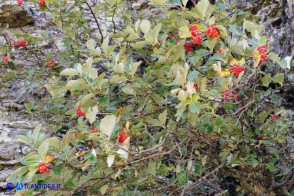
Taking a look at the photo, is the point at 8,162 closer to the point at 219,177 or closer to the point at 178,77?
the point at 219,177

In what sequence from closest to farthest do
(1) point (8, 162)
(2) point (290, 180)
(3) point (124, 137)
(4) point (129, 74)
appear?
Result: (3) point (124, 137), (4) point (129, 74), (2) point (290, 180), (1) point (8, 162)

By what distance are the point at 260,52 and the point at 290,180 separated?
3.30ft

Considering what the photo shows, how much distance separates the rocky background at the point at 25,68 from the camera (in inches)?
119

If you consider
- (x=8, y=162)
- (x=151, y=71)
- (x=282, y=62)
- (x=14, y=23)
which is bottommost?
(x=8, y=162)

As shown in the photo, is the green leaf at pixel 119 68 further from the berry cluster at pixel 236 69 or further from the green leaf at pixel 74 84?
the berry cluster at pixel 236 69

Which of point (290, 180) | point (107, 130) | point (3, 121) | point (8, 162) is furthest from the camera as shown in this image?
point (3, 121)

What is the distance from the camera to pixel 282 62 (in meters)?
1.82

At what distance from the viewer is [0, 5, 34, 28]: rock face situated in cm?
449

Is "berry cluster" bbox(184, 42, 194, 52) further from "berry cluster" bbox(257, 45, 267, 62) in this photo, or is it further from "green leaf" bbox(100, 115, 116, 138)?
"green leaf" bbox(100, 115, 116, 138)

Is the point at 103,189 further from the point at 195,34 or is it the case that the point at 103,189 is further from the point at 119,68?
the point at 195,34

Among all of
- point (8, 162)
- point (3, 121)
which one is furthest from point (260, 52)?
point (3, 121)

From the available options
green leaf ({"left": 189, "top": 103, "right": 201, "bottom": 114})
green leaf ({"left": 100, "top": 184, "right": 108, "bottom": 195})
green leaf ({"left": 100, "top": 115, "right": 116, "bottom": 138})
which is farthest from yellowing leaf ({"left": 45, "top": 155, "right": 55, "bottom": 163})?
green leaf ({"left": 189, "top": 103, "right": 201, "bottom": 114})

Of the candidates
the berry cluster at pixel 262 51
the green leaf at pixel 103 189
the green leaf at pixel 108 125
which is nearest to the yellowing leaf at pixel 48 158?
the green leaf at pixel 108 125

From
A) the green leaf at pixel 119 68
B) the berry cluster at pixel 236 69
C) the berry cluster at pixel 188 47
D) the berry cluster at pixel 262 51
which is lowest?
the berry cluster at pixel 188 47
